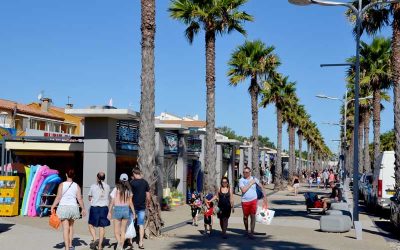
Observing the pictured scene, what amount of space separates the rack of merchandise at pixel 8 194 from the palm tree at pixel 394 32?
1234cm

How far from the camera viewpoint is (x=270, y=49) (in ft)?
108

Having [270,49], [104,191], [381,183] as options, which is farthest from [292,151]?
[104,191]

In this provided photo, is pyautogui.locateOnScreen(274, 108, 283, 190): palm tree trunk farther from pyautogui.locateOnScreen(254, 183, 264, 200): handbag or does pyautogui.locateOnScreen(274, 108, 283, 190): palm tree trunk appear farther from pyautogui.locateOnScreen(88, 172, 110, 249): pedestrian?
pyautogui.locateOnScreen(88, 172, 110, 249): pedestrian

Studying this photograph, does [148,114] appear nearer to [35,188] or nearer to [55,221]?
[55,221]

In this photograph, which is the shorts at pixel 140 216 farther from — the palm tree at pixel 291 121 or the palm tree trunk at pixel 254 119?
the palm tree at pixel 291 121

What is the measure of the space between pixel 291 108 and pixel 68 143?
115 feet

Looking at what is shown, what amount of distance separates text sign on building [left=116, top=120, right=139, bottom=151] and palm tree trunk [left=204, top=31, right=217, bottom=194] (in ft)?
9.04

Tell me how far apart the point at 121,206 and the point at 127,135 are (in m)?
9.10

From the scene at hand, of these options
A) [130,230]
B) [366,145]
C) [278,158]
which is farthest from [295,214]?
[278,158]

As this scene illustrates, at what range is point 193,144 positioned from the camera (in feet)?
94.4

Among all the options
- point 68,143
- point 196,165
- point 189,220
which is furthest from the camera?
point 196,165

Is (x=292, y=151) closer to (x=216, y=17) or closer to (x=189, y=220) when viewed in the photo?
(x=216, y=17)

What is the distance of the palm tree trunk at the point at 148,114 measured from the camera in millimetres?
13203

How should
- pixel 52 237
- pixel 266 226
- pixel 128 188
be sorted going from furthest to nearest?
pixel 266 226 < pixel 52 237 < pixel 128 188
